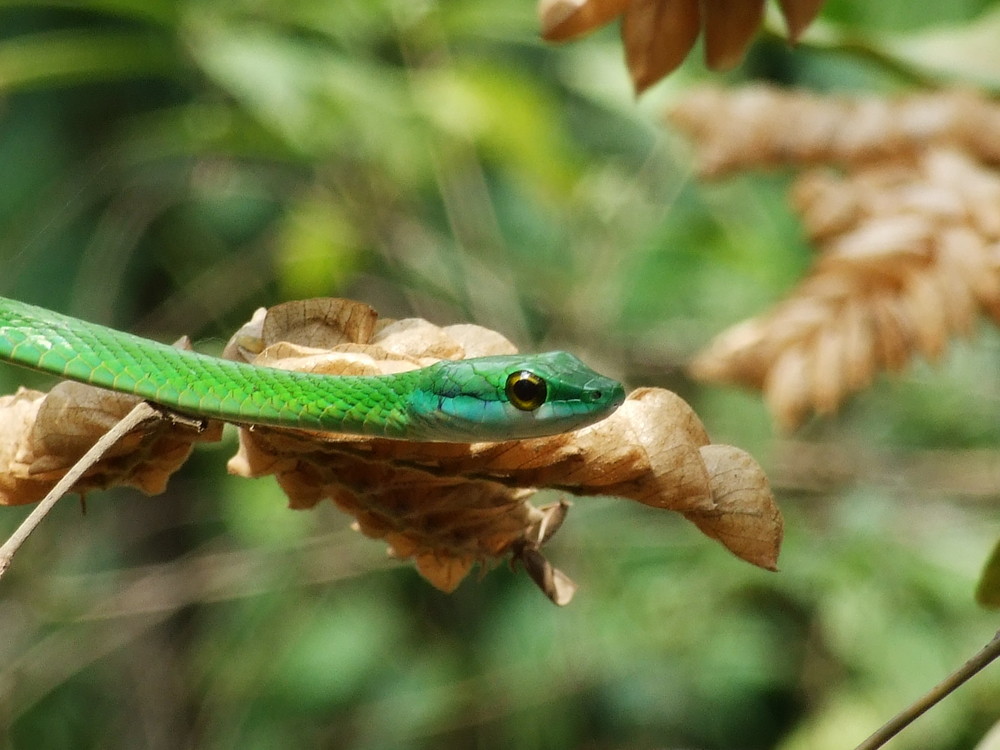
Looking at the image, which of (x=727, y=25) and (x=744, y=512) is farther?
(x=727, y=25)

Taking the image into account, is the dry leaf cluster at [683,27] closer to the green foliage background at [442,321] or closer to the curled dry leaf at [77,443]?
the curled dry leaf at [77,443]

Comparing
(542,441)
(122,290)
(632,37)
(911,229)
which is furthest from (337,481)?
(122,290)

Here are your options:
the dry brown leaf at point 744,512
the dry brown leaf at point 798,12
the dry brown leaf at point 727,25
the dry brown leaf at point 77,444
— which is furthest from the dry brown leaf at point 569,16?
the dry brown leaf at point 77,444

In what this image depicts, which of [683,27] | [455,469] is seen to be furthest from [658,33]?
[455,469]

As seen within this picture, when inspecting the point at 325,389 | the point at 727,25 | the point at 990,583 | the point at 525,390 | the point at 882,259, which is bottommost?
the point at 882,259

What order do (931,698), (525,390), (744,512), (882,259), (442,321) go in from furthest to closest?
(442,321), (882,259), (525,390), (744,512), (931,698)

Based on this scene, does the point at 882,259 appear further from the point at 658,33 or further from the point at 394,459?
the point at 394,459

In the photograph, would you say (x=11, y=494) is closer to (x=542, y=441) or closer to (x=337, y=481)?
(x=337, y=481)
